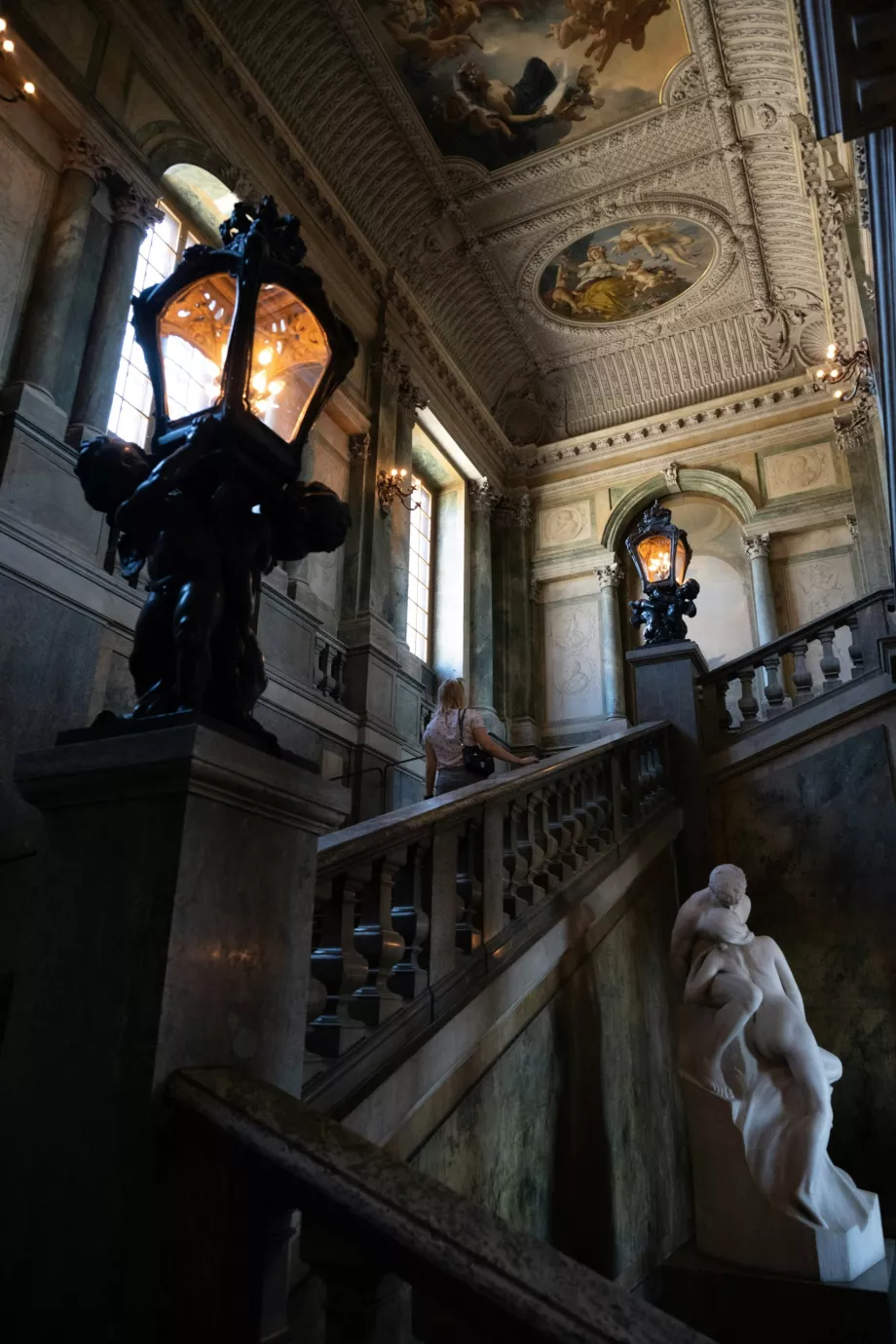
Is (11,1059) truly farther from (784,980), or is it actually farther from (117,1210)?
(784,980)

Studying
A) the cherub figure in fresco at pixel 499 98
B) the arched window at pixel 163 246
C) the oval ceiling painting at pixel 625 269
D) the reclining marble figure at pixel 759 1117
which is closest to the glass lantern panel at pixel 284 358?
the reclining marble figure at pixel 759 1117

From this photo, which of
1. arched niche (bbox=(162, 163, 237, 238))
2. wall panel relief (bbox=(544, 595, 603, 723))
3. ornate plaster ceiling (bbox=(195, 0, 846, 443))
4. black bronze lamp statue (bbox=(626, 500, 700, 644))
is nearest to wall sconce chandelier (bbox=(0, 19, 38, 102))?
arched niche (bbox=(162, 163, 237, 238))

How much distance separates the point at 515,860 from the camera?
4000 mm

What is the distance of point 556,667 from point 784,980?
10.8 meters

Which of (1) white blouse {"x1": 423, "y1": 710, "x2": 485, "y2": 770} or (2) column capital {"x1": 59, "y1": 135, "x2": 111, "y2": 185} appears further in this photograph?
(2) column capital {"x1": 59, "y1": 135, "x2": 111, "y2": 185}

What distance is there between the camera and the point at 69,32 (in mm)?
8008

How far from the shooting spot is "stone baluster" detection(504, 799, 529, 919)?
3.92 meters

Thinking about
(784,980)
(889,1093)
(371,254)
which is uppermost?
(371,254)

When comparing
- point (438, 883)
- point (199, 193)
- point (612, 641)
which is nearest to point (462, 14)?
point (199, 193)

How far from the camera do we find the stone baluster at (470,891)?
11.1ft

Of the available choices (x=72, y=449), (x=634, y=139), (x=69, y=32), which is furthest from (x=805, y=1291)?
(x=634, y=139)

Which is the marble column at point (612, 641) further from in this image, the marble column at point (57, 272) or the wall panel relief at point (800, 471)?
the marble column at point (57, 272)

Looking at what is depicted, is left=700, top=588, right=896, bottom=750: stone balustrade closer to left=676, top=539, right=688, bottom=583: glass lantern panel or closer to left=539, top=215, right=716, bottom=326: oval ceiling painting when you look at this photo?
left=676, top=539, right=688, bottom=583: glass lantern panel

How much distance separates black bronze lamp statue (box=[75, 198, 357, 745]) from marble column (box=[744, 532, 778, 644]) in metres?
11.6
